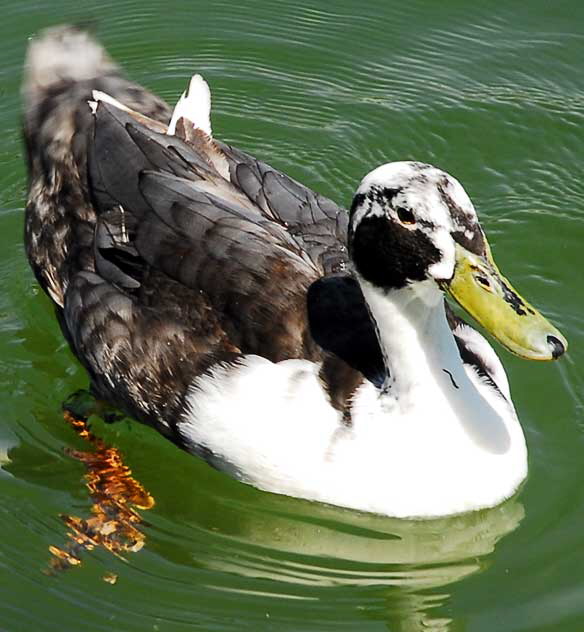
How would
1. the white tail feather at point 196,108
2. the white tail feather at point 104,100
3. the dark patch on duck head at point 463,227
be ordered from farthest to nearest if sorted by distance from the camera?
the white tail feather at point 196,108, the white tail feather at point 104,100, the dark patch on duck head at point 463,227

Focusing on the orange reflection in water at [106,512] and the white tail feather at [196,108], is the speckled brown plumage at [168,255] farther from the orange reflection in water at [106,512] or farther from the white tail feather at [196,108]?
the orange reflection in water at [106,512]

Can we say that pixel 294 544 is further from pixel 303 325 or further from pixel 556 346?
pixel 556 346

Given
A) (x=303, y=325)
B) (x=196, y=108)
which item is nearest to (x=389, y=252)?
(x=303, y=325)

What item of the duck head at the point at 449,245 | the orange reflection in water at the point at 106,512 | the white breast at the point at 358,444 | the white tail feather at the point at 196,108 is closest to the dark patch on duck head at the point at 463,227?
the duck head at the point at 449,245

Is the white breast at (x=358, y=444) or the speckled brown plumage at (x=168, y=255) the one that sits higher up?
the speckled brown plumage at (x=168, y=255)

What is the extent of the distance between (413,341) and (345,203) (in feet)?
9.18

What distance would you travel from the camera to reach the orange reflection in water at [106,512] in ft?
21.1

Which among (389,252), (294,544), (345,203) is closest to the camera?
(389,252)

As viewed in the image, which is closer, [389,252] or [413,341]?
[389,252]

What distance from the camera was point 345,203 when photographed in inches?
343

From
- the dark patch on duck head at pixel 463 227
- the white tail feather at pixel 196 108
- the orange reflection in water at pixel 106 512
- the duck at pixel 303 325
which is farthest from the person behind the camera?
the white tail feather at pixel 196 108

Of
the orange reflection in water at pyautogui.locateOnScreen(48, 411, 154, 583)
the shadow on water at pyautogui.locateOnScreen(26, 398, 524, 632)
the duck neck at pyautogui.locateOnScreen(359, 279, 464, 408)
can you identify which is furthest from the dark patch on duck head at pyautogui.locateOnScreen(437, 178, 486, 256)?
the orange reflection in water at pyautogui.locateOnScreen(48, 411, 154, 583)

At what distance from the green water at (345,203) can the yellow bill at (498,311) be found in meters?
1.23

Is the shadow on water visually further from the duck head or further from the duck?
the duck head
